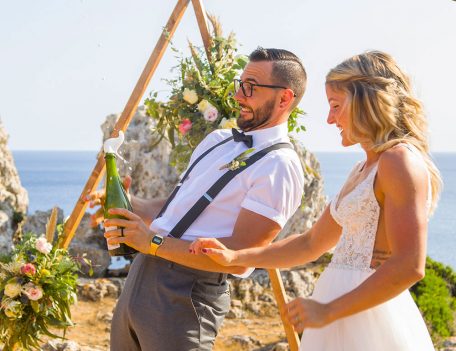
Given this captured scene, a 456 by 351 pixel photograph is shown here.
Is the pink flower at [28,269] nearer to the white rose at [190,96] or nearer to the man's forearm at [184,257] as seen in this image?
the white rose at [190,96]

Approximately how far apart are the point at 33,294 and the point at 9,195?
3449 millimetres

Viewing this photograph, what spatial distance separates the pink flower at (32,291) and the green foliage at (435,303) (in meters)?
3.42

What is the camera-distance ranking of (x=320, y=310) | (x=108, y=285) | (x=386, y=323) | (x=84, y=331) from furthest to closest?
(x=108, y=285), (x=84, y=331), (x=386, y=323), (x=320, y=310)

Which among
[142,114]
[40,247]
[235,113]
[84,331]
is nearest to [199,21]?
[235,113]

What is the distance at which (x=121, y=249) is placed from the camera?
10.7 feet

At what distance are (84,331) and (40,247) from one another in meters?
1.94

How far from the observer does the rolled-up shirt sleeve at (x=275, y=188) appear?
2.91m

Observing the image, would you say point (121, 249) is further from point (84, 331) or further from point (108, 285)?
point (108, 285)

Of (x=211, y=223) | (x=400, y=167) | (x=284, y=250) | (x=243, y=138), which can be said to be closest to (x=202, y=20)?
(x=243, y=138)

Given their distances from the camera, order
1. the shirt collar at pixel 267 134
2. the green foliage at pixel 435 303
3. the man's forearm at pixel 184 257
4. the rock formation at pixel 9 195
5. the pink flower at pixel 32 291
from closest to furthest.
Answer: the man's forearm at pixel 184 257 → the shirt collar at pixel 267 134 → the pink flower at pixel 32 291 → the green foliage at pixel 435 303 → the rock formation at pixel 9 195

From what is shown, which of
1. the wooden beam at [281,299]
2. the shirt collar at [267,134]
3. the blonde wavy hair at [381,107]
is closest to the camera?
the blonde wavy hair at [381,107]

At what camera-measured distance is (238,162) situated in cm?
304

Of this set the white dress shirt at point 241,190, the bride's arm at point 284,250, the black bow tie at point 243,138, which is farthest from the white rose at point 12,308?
the bride's arm at point 284,250

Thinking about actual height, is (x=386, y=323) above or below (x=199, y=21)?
below
